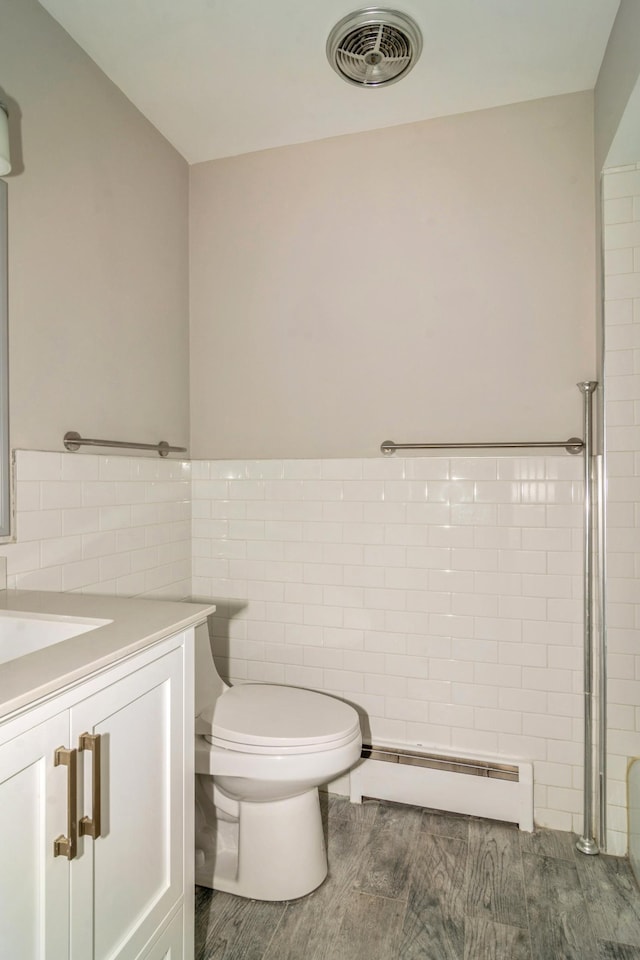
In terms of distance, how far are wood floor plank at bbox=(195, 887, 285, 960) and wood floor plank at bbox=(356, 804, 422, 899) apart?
0.96 ft

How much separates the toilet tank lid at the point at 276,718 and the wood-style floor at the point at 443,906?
46 cm

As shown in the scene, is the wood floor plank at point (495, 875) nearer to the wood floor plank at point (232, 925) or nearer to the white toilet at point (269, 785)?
the white toilet at point (269, 785)

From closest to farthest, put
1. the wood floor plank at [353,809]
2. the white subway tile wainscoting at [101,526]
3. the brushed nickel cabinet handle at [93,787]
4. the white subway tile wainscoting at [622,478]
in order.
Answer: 1. the brushed nickel cabinet handle at [93,787]
2. the white subway tile wainscoting at [101,526]
3. the white subway tile wainscoting at [622,478]
4. the wood floor plank at [353,809]

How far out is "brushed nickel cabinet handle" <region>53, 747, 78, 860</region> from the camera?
881 mm

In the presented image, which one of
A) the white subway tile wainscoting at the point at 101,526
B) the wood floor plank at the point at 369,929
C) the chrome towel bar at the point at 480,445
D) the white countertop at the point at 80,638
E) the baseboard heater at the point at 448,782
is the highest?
the chrome towel bar at the point at 480,445

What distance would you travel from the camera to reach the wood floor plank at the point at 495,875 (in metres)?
1.61

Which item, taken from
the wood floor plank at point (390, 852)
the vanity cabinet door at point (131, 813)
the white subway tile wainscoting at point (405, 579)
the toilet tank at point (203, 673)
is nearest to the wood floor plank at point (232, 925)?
the wood floor plank at point (390, 852)

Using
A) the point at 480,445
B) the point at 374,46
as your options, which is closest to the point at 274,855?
the point at 480,445

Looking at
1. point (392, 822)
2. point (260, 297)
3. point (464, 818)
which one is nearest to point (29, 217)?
point (260, 297)

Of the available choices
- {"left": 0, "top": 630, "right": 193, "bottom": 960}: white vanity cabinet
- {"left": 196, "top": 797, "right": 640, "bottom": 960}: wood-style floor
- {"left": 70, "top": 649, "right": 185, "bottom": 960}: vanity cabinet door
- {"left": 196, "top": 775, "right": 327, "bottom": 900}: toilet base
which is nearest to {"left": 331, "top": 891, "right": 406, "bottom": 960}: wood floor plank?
{"left": 196, "top": 797, "right": 640, "bottom": 960}: wood-style floor

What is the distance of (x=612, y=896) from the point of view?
167 cm

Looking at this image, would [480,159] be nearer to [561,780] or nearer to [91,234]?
[91,234]

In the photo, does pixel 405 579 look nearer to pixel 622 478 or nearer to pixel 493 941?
pixel 622 478

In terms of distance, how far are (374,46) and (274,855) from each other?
243 cm
